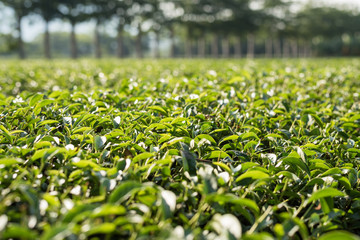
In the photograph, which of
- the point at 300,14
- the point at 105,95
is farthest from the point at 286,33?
the point at 105,95

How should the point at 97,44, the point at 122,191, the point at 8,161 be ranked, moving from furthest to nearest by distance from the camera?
the point at 97,44 < the point at 8,161 < the point at 122,191

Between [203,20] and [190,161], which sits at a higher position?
[203,20]

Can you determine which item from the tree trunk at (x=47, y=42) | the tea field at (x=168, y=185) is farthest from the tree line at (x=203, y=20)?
the tea field at (x=168, y=185)

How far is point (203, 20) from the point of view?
152ft

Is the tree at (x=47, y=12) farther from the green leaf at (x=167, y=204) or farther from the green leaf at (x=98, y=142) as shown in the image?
the green leaf at (x=167, y=204)

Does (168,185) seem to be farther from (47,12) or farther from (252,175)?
(47,12)

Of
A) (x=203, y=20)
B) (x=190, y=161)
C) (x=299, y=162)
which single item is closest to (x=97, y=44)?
(x=203, y=20)

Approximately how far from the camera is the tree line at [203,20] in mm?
35531

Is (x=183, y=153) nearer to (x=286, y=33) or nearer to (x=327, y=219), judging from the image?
(x=327, y=219)

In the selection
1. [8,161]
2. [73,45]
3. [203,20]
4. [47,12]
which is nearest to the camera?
Answer: [8,161]

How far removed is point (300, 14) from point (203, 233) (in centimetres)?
6484

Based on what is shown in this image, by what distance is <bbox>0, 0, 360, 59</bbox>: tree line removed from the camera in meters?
35.5

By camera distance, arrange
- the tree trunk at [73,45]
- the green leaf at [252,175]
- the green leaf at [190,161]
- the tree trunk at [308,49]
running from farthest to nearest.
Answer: the tree trunk at [308,49], the tree trunk at [73,45], the green leaf at [190,161], the green leaf at [252,175]

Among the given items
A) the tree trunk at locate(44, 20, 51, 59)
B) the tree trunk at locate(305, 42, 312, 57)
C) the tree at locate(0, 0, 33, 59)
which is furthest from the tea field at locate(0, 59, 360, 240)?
the tree trunk at locate(305, 42, 312, 57)
